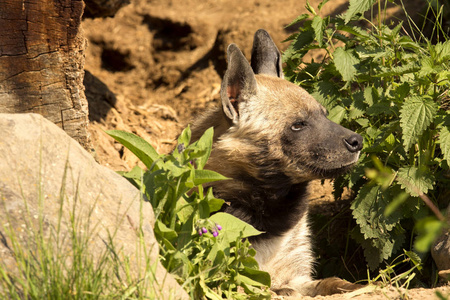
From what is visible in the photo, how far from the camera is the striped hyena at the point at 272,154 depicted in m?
3.48

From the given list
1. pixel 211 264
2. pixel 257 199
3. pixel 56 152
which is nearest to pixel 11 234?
pixel 56 152

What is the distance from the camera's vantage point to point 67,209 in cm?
230

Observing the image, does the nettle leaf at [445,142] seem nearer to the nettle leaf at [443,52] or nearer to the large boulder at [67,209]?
the nettle leaf at [443,52]

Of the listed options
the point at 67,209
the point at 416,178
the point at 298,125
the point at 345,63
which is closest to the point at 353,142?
the point at 298,125

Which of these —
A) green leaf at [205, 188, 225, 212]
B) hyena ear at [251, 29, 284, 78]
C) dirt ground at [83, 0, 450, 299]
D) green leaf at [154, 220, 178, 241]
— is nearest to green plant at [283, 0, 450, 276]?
hyena ear at [251, 29, 284, 78]

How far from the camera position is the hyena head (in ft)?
11.4

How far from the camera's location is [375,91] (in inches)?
148

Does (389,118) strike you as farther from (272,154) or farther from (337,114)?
(272,154)

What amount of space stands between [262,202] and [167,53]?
435cm

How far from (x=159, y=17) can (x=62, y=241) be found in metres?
5.90

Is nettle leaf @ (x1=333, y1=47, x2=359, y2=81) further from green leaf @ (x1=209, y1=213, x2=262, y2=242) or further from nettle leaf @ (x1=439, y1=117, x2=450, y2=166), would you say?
green leaf @ (x1=209, y1=213, x2=262, y2=242)

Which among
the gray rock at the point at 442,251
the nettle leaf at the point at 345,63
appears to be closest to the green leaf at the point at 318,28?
the nettle leaf at the point at 345,63

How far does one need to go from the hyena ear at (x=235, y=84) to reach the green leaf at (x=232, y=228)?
100cm

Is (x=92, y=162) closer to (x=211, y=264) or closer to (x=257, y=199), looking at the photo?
(x=211, y=264)
